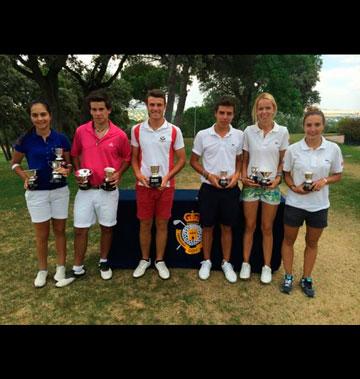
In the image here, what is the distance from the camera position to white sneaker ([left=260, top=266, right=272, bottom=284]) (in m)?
3.79

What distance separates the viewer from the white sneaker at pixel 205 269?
3.89 metres

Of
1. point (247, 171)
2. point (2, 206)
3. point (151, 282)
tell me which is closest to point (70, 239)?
point (151, 282)

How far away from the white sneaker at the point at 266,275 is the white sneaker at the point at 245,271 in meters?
0.17

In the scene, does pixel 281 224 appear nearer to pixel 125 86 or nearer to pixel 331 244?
pixel 331 244

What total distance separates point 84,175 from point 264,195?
2035 mm

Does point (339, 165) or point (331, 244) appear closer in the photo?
point (339, 165)

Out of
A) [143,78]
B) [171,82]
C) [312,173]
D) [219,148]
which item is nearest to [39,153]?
[219,148]

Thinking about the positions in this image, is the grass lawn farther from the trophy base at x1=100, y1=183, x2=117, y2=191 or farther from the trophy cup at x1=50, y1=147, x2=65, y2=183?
the trophy cup at x1=50, y1=147, x2=65, y2=183

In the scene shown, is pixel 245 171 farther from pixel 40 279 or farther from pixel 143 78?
pixel 143 78

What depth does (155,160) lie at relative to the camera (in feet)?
11.5

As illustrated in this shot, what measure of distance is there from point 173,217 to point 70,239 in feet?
7.46

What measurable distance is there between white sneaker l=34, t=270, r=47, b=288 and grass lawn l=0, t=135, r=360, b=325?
0.22 ft

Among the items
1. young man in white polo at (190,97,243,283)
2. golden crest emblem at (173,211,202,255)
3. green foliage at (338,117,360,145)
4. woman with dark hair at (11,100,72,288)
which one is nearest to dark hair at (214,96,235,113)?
young man in white polo at (190,97,243,283)

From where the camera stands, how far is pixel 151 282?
12.6 ft
